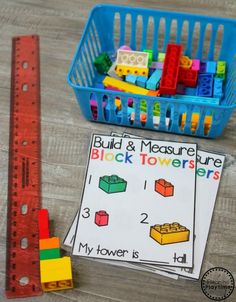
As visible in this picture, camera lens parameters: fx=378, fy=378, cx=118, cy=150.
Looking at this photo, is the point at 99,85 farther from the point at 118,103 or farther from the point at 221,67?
the point at 221,67

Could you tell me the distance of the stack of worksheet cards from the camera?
2.04 feet

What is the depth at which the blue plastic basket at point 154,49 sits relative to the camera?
691 mm

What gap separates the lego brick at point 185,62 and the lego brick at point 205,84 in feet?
0.11

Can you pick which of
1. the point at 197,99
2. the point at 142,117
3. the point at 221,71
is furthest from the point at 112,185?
the point at 221,71

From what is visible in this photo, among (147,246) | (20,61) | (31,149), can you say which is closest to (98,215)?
(147,246)

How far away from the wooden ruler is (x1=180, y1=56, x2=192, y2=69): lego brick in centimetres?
32

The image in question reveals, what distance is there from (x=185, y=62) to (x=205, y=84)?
0.07 meters

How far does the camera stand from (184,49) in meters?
0.91

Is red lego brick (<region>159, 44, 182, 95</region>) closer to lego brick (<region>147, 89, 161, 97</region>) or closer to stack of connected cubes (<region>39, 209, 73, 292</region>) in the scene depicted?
lego brick (<region>147, 89, 161, 97</region>)

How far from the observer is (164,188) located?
0.67 m

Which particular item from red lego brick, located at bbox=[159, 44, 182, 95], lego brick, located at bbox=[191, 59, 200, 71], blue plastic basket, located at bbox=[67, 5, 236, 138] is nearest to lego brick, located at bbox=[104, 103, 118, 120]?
blue plastic basket, located at bbox=[67, 5, 236, 138]

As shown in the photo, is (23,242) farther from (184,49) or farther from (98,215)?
(184,49)

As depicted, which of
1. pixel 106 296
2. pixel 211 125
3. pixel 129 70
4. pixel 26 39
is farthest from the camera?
pixel 26 39

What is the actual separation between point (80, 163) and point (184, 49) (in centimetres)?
40
